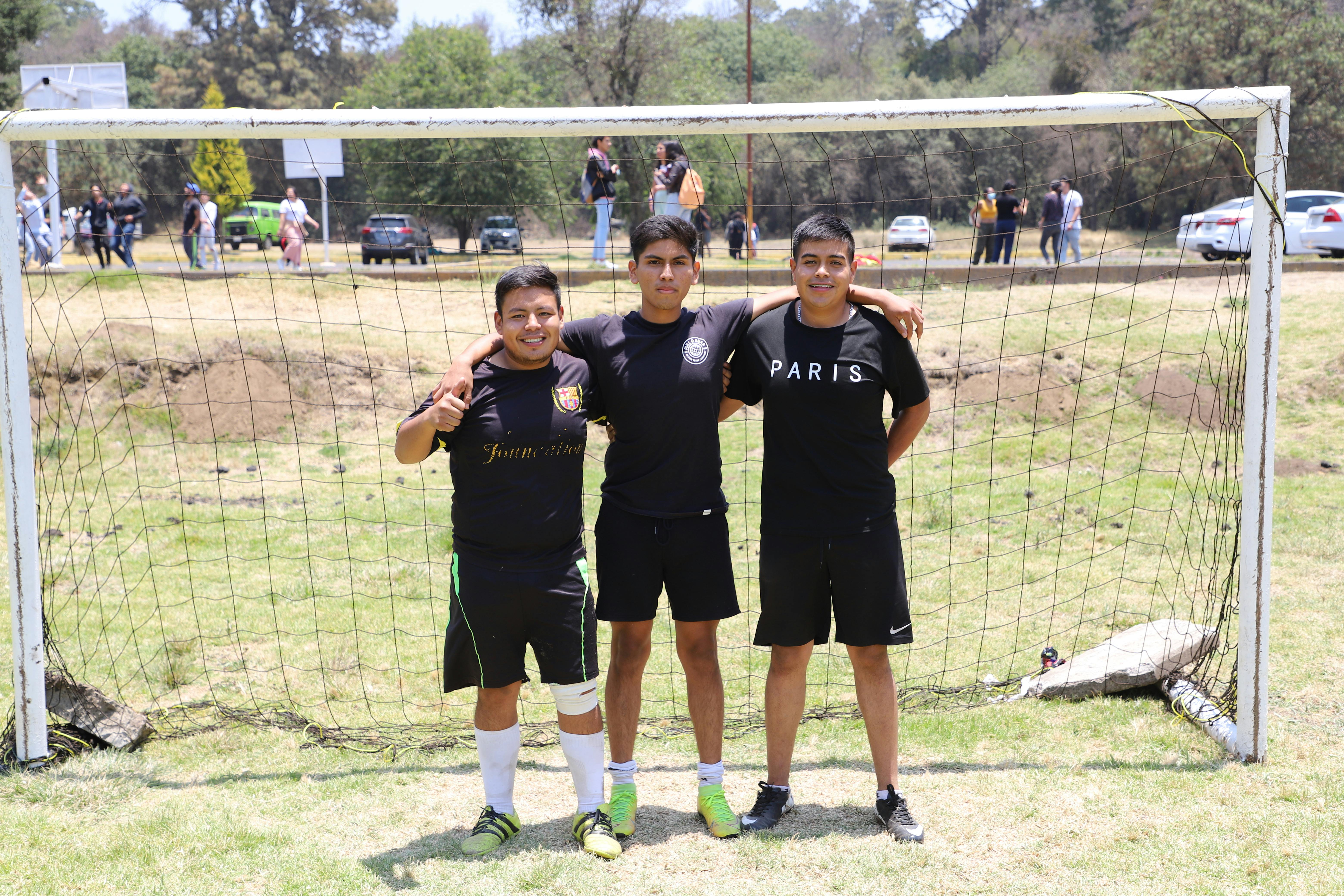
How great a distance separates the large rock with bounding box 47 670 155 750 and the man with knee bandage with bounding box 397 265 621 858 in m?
1.97

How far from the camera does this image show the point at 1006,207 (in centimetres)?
1933

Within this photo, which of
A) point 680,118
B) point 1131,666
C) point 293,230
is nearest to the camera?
point 680,118

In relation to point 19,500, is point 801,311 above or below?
above

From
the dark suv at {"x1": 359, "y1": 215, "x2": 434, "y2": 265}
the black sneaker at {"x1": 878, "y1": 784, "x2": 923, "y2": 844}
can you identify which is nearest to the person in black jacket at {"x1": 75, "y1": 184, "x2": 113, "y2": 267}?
the dark suv at {"x1": 359, "y1": 215, "x2": 434, "y2": 265}

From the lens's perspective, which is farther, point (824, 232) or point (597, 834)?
point (597, 834)

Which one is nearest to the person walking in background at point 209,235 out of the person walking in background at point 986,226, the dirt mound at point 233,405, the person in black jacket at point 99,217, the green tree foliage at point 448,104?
the person in black jacket at point 99,217

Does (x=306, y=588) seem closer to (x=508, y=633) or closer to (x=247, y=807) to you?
(x=247, y=807)

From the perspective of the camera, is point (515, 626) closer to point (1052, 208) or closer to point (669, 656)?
point (669, 656)

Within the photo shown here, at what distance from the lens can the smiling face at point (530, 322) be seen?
11.8 ft

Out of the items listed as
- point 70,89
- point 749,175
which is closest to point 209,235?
point 70,89

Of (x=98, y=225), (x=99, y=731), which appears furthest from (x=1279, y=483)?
(x=98, y=225)

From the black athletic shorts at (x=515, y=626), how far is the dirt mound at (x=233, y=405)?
809 centimetres

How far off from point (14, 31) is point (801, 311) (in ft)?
99.7

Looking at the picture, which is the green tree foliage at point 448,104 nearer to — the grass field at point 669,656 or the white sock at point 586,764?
the grass field at point 669,656
